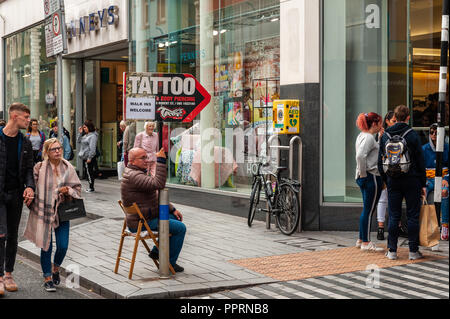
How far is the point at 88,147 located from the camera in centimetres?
1706

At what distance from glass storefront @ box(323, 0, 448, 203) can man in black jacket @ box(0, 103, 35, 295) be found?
538 cm

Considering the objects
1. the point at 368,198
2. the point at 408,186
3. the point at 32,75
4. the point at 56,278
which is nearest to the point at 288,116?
the point at 368,198

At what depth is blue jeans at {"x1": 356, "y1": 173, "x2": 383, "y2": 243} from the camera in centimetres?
876

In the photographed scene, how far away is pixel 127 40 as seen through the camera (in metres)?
16.8

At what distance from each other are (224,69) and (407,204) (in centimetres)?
608

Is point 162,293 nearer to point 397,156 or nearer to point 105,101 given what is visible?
point 397,156

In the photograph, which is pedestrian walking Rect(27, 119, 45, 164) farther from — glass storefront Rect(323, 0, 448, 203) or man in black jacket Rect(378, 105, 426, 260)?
man in black jacket Rect(378, 105, 426, 260)

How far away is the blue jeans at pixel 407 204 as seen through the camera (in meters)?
8.02

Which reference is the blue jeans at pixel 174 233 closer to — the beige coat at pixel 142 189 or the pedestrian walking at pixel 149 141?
the beige coat at pixel 142 189

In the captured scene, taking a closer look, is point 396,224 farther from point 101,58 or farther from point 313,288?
point 101,58

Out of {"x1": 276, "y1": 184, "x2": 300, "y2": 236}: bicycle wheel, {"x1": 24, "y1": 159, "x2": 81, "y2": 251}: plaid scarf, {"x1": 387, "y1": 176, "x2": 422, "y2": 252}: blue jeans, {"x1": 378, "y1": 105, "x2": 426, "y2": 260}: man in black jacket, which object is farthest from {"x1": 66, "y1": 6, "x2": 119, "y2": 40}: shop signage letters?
{"x1": 387, "y1": 176, "x2": 422, "y2": 252}: blue jeans

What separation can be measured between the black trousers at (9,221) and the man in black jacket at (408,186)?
14.6ft

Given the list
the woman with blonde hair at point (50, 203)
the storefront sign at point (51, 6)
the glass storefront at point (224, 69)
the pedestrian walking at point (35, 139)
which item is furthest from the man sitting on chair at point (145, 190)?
the pedestrian walking at point (35, 139)

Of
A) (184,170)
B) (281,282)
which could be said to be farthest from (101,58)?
(281,282)
